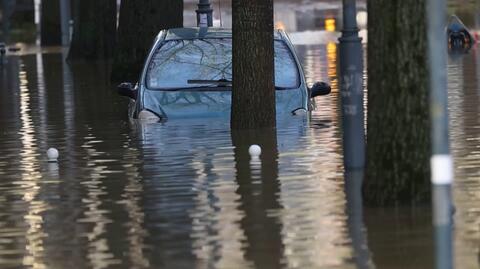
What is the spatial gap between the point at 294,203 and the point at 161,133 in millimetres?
5109

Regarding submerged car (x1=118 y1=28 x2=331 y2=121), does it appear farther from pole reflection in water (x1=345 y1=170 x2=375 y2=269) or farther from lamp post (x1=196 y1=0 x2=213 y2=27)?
lamp post (x1=196 y1=0 x2=213 y2=27)

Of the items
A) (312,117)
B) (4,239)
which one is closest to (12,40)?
(312,117)

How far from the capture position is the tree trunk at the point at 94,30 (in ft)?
107

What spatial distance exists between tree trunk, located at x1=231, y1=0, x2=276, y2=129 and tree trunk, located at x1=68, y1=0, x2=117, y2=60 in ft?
57.3

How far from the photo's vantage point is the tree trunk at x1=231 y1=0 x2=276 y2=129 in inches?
583

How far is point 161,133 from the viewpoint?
608 inches

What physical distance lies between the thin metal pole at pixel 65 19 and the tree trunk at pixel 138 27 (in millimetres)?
15877

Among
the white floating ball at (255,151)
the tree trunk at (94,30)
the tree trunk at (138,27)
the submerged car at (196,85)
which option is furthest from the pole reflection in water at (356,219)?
the tree trunk at (94,30)

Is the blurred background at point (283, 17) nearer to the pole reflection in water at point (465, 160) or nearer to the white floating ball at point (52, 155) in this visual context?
the pole reflection in water at point (465, 160)

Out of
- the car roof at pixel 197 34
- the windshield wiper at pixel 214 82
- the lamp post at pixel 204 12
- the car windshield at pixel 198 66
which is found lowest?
the windshield wiper at pixel 214 82

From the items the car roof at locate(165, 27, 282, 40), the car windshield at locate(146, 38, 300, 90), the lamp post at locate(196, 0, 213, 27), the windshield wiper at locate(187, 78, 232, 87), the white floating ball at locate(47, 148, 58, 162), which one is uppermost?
the lamp post at locate(196, 0, 213, 27)

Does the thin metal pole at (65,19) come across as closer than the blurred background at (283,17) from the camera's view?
Yes

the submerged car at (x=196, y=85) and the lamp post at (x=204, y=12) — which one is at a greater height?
the lamp post at (x=204, y=12)

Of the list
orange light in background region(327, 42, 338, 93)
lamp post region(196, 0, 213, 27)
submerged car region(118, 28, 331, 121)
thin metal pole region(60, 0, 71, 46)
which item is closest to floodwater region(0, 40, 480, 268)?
submerged car region(118, 28, 331, 121)
